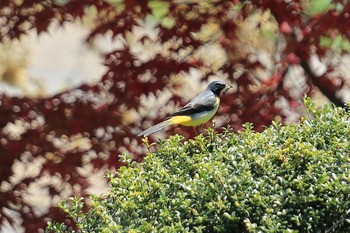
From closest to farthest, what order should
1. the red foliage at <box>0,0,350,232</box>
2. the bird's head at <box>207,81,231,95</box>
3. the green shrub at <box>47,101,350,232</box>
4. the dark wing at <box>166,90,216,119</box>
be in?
the green shrub at <box>47,101,350,232</box>
the dark wing at <box>166,90,216,119</box>
the bird's head at <box>207,81,231,95</box>
the red foliage at <box>0,0,350,232</box>

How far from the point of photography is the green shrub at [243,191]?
265cm

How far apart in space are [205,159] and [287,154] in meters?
0.30

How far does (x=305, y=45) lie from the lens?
5125 mm

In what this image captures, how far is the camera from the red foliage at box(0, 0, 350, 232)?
4.99 metres

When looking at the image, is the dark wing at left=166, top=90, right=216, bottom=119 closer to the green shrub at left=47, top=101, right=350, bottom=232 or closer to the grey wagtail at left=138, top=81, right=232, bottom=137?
the grey wagtail at left=138, top=81, right=232, bottom=137

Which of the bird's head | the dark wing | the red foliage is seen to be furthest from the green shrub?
the red foliage

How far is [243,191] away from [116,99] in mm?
2438

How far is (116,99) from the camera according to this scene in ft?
16.5

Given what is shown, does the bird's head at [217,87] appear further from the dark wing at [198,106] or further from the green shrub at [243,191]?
the green shrub at [243,191]

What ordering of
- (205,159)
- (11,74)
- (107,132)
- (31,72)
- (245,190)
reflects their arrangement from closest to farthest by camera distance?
(245,190) < (205,159) < (107,132) < (11,74) < (31,72)

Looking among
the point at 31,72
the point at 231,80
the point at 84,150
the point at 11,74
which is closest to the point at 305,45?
the point at 231,80

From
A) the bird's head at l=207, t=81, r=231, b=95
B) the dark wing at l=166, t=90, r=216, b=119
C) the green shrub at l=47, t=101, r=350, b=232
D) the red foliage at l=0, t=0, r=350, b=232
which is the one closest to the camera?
the green shrub at l=47, t=101, r=350, b=232

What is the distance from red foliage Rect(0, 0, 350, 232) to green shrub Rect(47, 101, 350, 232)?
1975mm

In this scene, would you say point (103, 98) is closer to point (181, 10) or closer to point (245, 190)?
point (181, 10)
